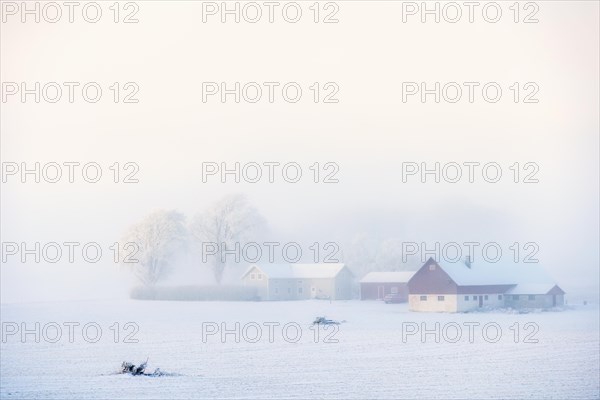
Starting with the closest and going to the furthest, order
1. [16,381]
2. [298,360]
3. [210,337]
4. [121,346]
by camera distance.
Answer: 1. [16,381]
2. [298,360]
3. [121,346]
4. [210,337]

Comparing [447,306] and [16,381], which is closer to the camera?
[16,381]

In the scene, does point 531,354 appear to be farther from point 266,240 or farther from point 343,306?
point 266,240

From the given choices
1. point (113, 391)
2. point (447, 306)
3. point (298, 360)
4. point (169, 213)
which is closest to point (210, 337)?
point (298, 360)

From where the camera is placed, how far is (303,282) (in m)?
73.8

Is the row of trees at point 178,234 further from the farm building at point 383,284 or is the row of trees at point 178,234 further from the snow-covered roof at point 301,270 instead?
the farm building at point 383,284

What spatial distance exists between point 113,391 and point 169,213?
4751 cm

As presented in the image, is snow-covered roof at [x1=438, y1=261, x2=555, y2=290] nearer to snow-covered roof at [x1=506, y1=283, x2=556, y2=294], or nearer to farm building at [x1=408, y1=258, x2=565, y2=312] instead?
farm building at [x1=408, y1=258, x2=565, y2=312]

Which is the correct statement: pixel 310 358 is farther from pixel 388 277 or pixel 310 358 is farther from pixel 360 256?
pixel 360 256

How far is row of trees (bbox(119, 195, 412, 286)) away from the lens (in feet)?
247

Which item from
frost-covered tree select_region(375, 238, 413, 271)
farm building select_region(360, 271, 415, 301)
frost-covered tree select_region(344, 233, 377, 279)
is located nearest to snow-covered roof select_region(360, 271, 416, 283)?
farm building select_region(360, 271, 415, 301)

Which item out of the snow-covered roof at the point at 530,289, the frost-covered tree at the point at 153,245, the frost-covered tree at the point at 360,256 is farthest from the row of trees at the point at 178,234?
the snow-covered roof at the point at 530,289

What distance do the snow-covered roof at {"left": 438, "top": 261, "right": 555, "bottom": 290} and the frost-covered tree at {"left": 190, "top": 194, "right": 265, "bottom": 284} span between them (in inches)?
773

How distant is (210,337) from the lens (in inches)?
1847

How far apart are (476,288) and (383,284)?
925 cm
